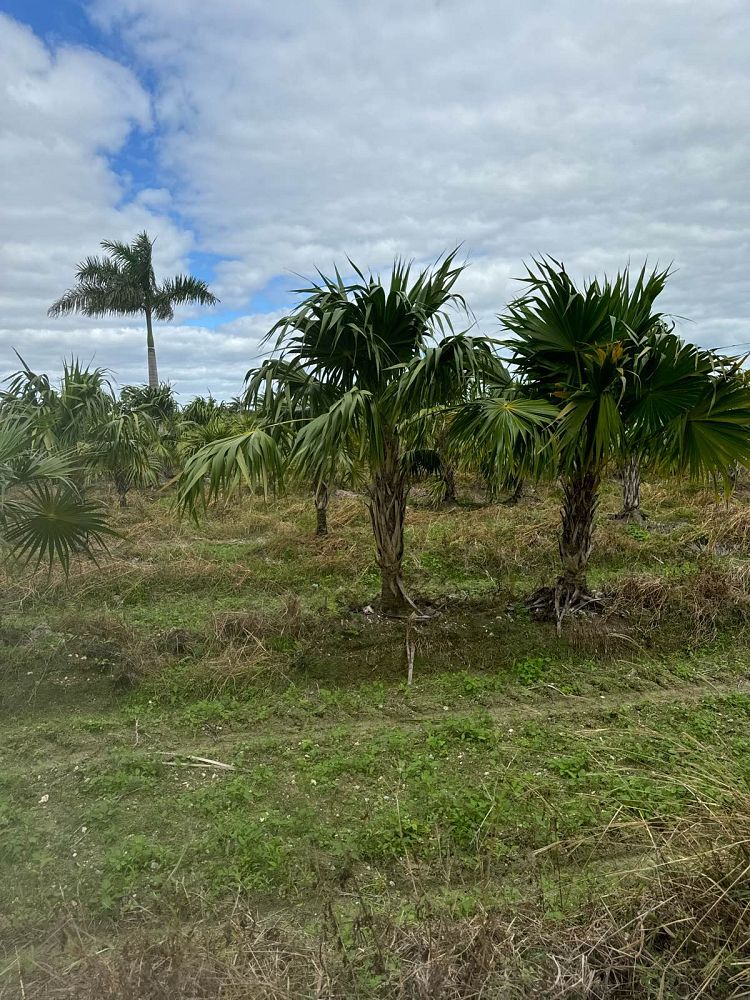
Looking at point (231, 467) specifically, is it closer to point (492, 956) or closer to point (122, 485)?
point (492, 956)

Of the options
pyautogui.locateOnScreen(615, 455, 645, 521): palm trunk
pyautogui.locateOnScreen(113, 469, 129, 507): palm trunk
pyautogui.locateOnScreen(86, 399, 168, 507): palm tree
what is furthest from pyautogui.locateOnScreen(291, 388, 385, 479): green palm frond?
pyautogui.locateOnScreen(113, 469, 129, 507): palm trunk

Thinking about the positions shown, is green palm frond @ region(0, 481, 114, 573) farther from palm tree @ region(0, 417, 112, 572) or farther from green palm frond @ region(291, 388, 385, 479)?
green palm frond @ region(291, 388, 385, 479)

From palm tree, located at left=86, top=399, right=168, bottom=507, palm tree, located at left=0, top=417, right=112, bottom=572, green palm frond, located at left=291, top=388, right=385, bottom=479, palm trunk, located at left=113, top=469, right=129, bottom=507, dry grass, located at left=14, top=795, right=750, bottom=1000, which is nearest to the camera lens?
dry grass, located at left=14, top=795, right=750, bottom=1000

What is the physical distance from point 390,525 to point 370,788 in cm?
294

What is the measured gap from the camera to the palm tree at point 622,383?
516 cm

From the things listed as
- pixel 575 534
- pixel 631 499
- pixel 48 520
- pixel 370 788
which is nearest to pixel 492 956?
pixel 370 788

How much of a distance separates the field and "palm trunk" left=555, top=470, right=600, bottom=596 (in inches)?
16.2

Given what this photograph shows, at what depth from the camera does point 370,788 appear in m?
3.66

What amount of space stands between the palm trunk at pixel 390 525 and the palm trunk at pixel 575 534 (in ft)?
5.50

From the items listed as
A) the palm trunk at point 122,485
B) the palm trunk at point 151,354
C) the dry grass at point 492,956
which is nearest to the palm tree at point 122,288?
the palm trunk at point 151,354

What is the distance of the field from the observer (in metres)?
2.16

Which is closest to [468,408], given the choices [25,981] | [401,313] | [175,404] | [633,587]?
[401,313]

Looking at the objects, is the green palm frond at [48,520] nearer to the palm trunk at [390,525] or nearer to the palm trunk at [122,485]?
the palm trunk at [390,525]

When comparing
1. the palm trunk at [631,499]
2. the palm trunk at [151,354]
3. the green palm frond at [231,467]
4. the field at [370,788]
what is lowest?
the field at [370,788]
